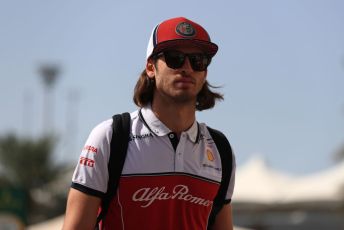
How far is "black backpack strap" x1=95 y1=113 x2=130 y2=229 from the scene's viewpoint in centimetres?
416

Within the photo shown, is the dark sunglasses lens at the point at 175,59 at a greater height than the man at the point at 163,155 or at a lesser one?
greater

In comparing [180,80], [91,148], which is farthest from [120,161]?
[180,80]

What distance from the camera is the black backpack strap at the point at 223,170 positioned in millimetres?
4527

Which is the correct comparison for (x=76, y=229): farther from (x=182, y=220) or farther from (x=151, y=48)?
(x=151, y=48)

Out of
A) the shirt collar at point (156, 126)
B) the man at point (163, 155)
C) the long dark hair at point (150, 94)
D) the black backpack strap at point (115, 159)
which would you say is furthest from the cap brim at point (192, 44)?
the black backpack strap at point (115, 159)

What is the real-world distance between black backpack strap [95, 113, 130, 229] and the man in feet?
0.07

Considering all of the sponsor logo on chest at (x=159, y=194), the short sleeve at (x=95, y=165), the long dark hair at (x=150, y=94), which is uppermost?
the long dark hair at (x=150, y=94)

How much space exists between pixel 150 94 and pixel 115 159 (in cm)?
48

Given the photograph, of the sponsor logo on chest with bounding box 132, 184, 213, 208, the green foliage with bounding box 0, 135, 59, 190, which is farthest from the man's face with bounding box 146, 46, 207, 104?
the green foliage with bounding box 0, 135, 59, 190

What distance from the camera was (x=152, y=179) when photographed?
4203 mm

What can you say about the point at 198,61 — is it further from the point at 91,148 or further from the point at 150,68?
the point at 91,148

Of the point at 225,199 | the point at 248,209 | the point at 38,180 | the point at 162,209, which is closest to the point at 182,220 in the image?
the point at 162,209

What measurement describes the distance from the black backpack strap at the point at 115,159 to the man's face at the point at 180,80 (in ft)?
0.89

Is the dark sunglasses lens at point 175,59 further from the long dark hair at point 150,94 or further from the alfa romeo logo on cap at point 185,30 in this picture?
the long dark hair at point 150,94
